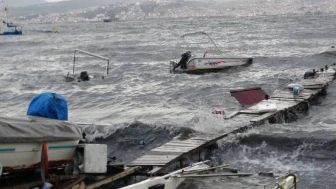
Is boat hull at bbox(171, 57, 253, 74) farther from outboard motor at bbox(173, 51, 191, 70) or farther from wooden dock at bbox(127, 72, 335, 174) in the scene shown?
wooden dock at bbox(127, 72, 335, 174)

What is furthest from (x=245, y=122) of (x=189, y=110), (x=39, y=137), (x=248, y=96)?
(x=39, y=137)

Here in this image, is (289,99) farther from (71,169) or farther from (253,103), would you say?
(71,169)

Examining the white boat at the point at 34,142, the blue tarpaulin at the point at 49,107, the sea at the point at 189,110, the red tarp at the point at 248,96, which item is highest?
the blue tarpaulin at the point at 49,107

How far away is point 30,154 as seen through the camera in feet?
37.1

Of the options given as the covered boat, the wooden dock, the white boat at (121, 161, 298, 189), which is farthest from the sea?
the covered boat

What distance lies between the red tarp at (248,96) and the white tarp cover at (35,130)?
46.3ft

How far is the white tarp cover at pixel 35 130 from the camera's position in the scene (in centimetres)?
1079

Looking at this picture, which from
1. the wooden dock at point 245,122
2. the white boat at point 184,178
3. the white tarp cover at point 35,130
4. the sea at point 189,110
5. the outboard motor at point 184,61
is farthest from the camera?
the outboard motor at point 184,61

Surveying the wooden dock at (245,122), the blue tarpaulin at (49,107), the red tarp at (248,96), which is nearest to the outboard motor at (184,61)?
the wooden dock at (245,122)

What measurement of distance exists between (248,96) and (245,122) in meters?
5.62

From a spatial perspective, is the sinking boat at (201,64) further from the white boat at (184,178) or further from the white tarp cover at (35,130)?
the white tarp cover at (35,130)

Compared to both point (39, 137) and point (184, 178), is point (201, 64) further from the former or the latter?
point (39, 137)

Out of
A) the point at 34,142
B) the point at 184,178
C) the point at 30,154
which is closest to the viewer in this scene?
the point at 34,142

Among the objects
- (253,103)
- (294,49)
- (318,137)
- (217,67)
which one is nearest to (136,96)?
(253,103)
